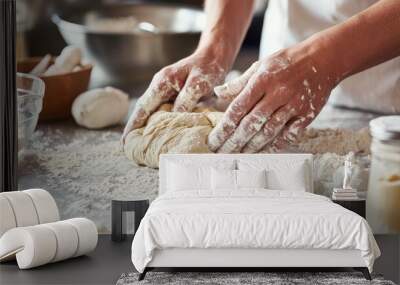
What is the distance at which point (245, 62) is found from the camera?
4.09 metres

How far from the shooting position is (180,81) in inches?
160

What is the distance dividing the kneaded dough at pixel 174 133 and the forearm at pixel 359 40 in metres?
A: 0.60

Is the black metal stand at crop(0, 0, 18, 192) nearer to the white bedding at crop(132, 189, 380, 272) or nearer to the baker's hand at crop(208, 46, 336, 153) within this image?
the baker's hand at crop(208, 46, 336, 153)

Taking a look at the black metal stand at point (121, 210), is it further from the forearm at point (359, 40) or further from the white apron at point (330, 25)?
the forearm at point (359, 40)

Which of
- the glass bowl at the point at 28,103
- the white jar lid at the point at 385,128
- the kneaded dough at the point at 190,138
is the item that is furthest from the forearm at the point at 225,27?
the glass bowl at the point at 28,103

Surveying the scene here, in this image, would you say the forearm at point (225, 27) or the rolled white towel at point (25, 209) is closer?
the rolled white towel at point (25, 209)

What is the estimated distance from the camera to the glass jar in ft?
13.1

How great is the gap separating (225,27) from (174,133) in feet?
2.00

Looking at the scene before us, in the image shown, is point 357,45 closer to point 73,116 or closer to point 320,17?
point 320,17

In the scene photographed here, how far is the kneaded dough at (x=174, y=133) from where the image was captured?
3.97 m

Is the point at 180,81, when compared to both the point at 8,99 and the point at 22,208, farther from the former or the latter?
the point at 22,208

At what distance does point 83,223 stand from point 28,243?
0.34m

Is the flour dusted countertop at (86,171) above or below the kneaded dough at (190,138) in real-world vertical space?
below

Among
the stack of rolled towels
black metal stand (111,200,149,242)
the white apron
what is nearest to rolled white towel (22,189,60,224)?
the stack of rolled towels
